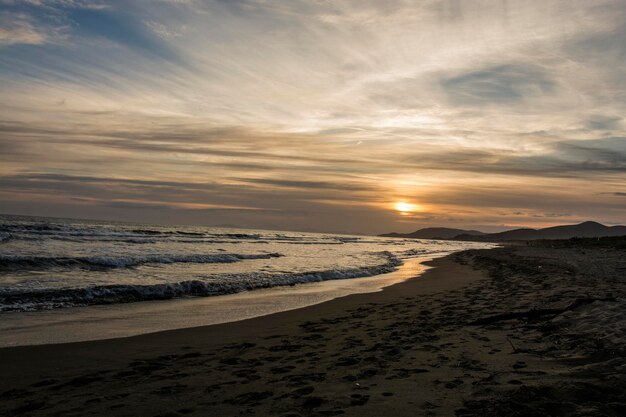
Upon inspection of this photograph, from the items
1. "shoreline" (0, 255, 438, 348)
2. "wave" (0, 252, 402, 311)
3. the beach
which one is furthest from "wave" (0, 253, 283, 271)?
the beach

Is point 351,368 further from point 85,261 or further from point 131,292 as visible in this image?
point 85,261

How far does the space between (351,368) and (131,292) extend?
1023cm

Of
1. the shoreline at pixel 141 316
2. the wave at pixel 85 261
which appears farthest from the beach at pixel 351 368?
the wave at pixel 85 261

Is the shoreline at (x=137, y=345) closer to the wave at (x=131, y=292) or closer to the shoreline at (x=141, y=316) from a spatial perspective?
the shoreline at (x=141, y=316)

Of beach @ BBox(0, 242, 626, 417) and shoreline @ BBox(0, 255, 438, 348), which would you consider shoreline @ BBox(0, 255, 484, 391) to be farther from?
shoreline @ BBox(0, 255, 438, 348)

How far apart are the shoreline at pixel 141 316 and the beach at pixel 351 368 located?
0.74m

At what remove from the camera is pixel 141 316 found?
10703 millimetres

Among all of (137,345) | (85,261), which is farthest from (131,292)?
(85,261)

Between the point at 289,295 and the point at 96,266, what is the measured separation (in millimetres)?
11499

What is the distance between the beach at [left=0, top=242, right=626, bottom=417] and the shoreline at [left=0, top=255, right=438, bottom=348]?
0.74 metres

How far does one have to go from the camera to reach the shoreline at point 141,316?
845 centimetres

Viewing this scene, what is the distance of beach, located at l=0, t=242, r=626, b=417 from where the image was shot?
434cm

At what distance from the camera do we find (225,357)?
268 inches

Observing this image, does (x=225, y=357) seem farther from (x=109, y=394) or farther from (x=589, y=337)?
(x=589, y=337)
